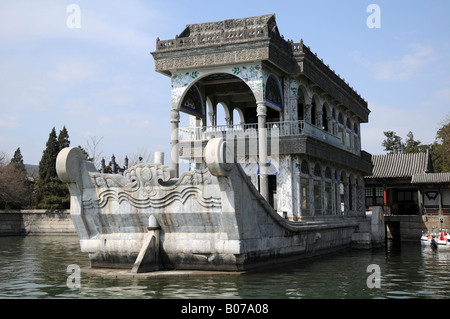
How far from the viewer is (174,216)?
1206cm

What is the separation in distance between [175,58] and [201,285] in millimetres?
8938

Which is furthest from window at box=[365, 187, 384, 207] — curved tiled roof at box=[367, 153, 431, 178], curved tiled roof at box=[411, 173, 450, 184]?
curved tiled roof at box=[411, 173, 450, 184]

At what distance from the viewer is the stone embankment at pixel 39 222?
36719mm

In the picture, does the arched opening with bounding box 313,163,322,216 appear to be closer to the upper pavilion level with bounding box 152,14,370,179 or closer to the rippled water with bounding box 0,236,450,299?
the upper pavilion level with bounding box 152,14,370,179

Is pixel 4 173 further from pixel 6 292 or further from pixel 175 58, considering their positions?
pixel 6 292

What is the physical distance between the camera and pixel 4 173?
1532 inches

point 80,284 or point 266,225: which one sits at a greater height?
point 266,225

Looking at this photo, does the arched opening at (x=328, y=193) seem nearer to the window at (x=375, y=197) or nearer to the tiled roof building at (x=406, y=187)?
the tiled roof building at (x=406, y=187)

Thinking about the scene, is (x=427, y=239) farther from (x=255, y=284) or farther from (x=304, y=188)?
(x=255, y=284)

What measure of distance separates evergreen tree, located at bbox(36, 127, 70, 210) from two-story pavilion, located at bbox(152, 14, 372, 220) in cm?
1975

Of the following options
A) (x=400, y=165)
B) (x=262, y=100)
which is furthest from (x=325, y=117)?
(x=400, y=165)

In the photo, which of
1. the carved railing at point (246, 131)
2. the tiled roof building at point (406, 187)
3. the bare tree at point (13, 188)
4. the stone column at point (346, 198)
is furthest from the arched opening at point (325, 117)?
the bare tree at point (13, 188)

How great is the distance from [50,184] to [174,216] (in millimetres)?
28669
